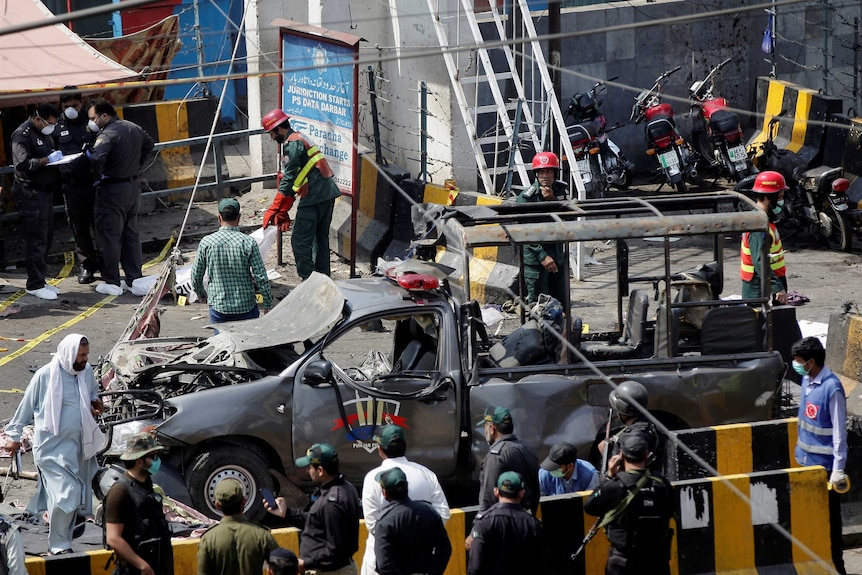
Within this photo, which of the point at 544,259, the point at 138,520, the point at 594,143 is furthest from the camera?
the point at 594,143

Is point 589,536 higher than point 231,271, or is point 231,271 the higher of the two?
point 231,271

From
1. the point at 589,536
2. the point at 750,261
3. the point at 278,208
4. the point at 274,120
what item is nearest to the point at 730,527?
the point at 589,536

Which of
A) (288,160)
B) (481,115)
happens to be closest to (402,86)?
(481,115)

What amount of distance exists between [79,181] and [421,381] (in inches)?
280

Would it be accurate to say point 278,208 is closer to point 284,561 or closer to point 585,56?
point 585,56

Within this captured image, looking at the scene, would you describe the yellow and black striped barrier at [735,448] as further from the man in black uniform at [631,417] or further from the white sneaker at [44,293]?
the white sneaker at [44,293]

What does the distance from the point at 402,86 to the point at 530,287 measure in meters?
5.81

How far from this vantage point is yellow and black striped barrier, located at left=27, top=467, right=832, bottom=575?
24.2ft

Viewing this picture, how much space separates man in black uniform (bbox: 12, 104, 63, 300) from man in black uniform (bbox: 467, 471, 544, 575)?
8.76 metres

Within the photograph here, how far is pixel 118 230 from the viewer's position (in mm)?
14148

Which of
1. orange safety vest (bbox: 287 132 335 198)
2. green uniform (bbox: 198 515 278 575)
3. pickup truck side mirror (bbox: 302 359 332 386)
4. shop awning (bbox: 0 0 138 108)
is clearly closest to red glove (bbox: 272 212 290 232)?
orange safety vest (bbox: 287 132 335 198)

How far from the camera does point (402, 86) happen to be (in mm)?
16141

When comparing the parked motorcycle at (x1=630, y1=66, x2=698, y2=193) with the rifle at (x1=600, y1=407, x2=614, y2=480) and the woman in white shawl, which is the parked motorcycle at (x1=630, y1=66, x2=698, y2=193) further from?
the woman in white shawl

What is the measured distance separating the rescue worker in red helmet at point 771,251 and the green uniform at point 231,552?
5522 millimetres
